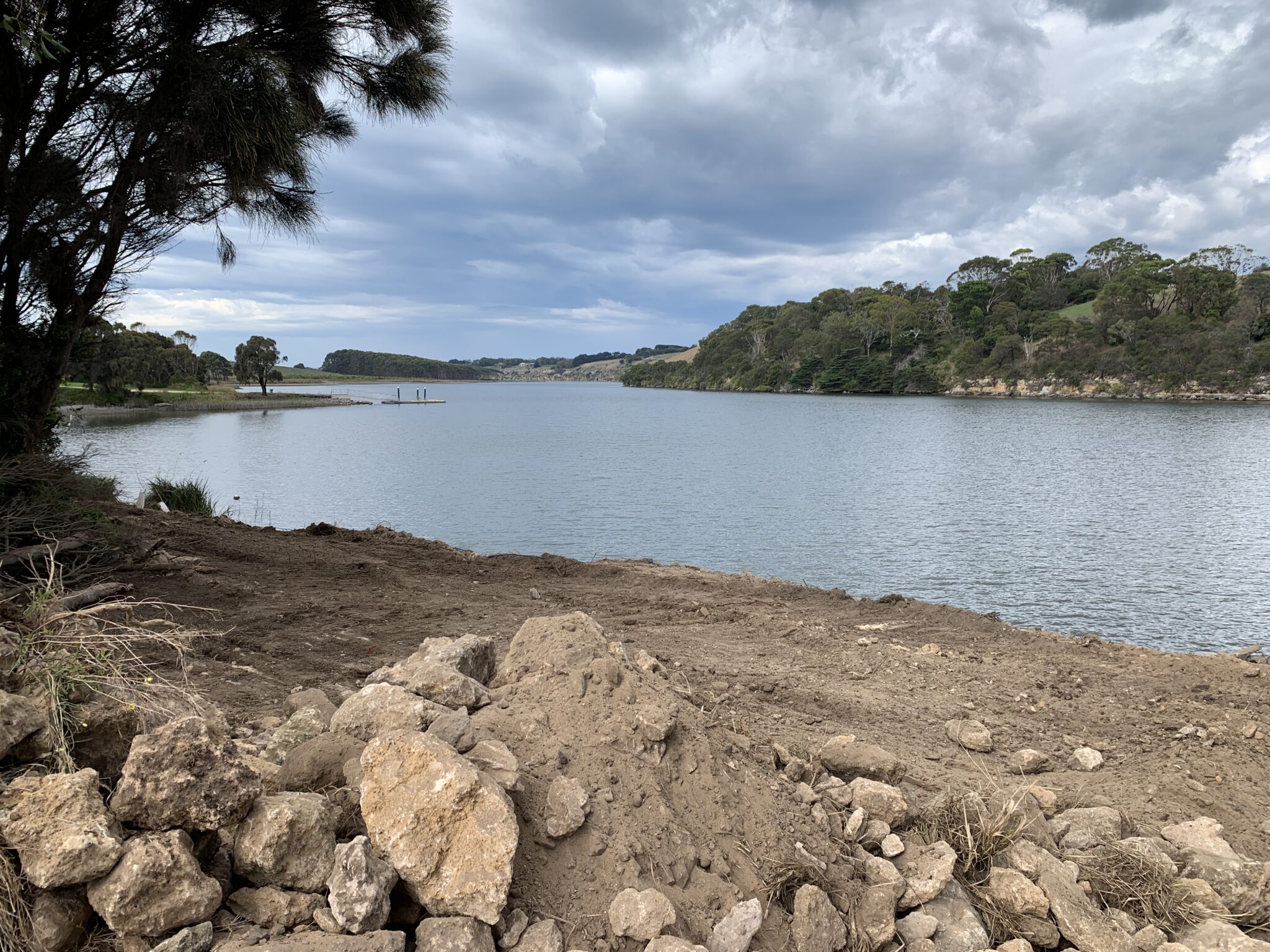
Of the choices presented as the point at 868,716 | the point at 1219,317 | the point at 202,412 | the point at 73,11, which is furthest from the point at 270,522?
the point at 1219,317

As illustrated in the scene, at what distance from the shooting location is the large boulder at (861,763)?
4.75 m

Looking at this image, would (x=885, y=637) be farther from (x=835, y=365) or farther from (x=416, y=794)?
(x=835, y=365)

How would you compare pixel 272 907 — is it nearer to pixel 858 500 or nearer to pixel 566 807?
pixel 566 807

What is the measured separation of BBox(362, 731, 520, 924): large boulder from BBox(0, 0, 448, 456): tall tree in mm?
7436

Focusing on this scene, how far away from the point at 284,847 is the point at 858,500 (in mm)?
22009

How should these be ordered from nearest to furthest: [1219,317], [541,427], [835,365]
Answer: [541,427]
[1219,317]
[835,365]

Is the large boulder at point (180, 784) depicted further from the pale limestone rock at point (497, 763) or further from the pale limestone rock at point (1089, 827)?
the pale limestone rock at point (1089, 827)

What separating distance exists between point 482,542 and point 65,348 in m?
9.96

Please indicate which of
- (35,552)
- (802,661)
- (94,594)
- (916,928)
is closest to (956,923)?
(916,928)

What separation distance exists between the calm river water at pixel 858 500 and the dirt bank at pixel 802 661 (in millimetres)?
3495

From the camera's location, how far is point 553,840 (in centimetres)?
321

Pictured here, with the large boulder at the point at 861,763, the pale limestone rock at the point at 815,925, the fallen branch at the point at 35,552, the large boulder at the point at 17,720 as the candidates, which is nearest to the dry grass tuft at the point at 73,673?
the large boulder at the point at 17,720

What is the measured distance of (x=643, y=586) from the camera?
11695 millimetres

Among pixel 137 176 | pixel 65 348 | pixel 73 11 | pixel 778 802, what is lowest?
pixel 778 802
